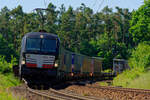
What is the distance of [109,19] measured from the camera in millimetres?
99250

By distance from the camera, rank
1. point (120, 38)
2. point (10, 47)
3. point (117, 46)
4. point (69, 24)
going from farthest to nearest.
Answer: point (120, 38), point (69, 24), point (117, 46), point (10, 47)

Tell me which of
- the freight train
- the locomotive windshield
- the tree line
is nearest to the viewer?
the freight train

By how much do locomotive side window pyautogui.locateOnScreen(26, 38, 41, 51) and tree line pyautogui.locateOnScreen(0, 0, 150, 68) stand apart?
5134 centimetres

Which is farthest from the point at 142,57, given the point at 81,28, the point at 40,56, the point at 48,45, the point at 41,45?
the point at 81,28

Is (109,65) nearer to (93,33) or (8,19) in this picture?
(93,33)

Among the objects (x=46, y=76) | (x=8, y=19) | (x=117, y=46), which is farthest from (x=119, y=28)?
(x=46, y=76)

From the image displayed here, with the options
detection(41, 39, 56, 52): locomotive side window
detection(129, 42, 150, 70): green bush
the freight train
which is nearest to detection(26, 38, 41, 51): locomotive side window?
the freight train

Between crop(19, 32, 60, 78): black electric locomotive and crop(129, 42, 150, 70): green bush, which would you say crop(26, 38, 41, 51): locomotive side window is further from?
crop(129, 42, 150, 70): green bush

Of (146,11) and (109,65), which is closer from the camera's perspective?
(146,11)

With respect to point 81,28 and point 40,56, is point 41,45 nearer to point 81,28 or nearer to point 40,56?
point 40,56

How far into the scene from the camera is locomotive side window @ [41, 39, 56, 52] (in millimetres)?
18281

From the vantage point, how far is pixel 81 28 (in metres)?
93.9

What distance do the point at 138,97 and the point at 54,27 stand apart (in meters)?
78.6

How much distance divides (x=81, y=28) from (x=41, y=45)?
7582 centimetres
